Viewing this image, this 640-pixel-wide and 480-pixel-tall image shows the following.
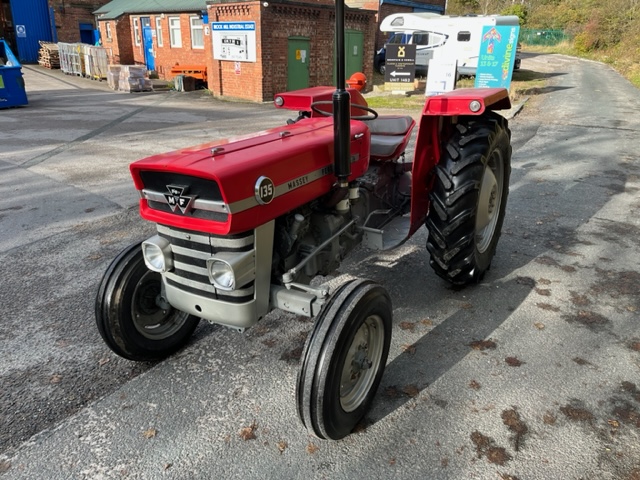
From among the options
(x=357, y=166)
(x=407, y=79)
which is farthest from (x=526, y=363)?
(x=407, y=79)

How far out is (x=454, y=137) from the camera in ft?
10.8

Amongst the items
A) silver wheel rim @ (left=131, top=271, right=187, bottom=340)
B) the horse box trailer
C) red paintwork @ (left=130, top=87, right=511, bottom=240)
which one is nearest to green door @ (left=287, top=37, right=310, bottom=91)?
the horse box trailer

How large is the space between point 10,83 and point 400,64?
10.9 meters

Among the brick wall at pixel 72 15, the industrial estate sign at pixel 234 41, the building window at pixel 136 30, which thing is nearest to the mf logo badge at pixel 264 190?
the industrial estate sign at pixel 234 41

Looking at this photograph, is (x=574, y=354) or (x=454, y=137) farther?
(x=454, y=137)

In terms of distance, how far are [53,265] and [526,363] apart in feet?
11.8

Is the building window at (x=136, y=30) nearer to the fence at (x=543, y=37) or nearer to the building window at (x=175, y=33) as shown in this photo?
the building window at (x=175, y=33)

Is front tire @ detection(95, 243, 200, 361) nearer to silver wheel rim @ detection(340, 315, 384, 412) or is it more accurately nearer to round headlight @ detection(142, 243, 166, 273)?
round headlight @ detection(142, 243, 166, 273)

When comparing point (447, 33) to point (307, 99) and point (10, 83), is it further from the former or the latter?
point (307, 99)

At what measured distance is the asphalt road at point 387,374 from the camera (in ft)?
7.13

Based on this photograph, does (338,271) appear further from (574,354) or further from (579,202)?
(579,202)

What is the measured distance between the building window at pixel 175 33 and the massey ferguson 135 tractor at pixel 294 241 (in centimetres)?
1923

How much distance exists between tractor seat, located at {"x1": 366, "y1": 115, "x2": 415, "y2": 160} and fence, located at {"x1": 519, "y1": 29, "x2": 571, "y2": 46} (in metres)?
45.6

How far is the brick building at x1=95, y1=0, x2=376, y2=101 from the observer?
571 inches
